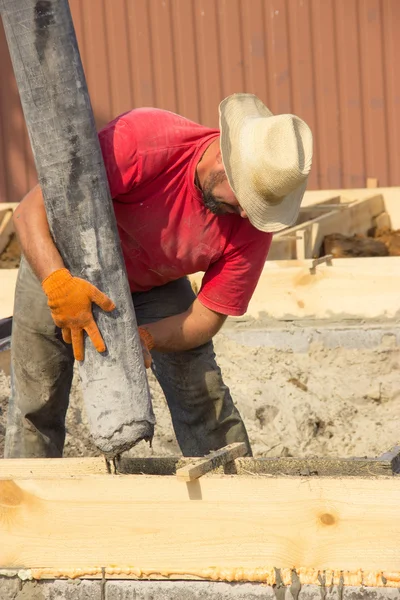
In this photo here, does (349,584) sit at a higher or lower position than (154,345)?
lower

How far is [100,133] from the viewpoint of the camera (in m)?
3.64

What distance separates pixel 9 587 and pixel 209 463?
82 cm

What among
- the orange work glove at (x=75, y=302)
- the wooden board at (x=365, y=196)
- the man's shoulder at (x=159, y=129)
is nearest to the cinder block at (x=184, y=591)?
the orange work glove at (x=75, y=302)

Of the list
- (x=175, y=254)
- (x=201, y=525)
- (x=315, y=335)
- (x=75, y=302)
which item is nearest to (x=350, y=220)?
(x=315, y=335)

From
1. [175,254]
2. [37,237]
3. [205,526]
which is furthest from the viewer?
[175,254]

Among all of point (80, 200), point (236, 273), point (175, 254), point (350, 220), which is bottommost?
point (350, 220)

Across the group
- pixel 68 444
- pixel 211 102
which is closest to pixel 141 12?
pixel 211 102

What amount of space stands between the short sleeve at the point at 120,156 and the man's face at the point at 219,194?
283 mm

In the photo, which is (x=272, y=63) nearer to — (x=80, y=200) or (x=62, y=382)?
(x=62, y=382)

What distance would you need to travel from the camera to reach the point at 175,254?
396 centimetres

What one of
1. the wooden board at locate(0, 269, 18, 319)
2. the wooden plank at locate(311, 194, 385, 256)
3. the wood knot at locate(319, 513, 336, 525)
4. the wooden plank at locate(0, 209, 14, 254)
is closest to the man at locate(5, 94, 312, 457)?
the wood knot at locate(319, 513, 336, 525)

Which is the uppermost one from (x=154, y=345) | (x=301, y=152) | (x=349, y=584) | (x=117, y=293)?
(x=301, y=152)

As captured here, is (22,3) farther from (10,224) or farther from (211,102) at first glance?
(211,102)

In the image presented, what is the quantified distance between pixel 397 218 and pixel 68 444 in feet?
14.5
